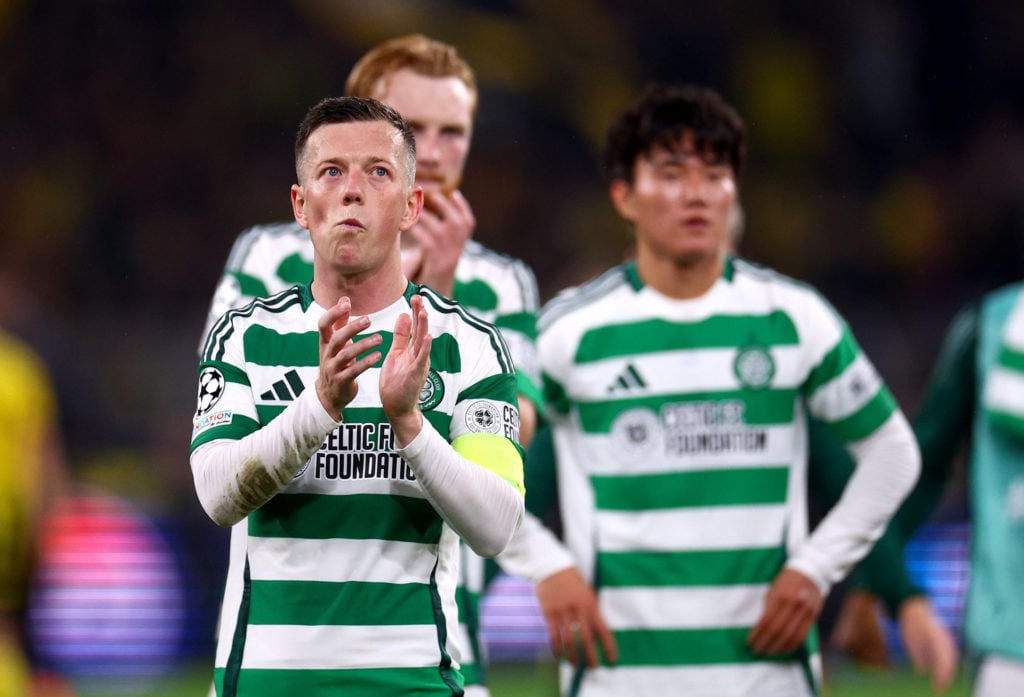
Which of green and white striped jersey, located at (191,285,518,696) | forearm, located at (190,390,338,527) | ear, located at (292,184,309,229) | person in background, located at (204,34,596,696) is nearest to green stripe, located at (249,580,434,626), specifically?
green and white striped jersey, located at (191,285,518,696)

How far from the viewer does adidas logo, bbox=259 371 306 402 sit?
280cm

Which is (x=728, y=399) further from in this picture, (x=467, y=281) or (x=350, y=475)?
(x=350, y=475)

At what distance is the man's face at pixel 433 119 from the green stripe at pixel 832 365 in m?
1.14

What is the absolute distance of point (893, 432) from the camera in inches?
171

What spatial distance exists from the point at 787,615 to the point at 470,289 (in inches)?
48.4

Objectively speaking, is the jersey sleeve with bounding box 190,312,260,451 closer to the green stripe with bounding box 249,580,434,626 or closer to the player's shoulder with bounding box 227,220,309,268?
the green stripe with bounding box 249,580,434,626

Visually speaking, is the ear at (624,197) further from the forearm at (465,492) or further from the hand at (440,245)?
the forearm at (465,492)

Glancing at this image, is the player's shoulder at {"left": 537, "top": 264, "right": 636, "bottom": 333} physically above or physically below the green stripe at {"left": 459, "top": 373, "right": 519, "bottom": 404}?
below

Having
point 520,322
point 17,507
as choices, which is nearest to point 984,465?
point 520,322

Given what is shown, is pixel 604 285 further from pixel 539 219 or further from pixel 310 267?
pixel 539 219

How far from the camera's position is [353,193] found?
8.91ft

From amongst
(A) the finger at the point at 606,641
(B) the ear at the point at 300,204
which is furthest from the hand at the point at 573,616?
(B) the ear at the point at 300,204

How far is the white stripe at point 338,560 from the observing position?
9.00 feet

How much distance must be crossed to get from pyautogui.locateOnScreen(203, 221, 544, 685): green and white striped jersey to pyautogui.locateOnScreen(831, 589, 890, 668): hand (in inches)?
44.0
